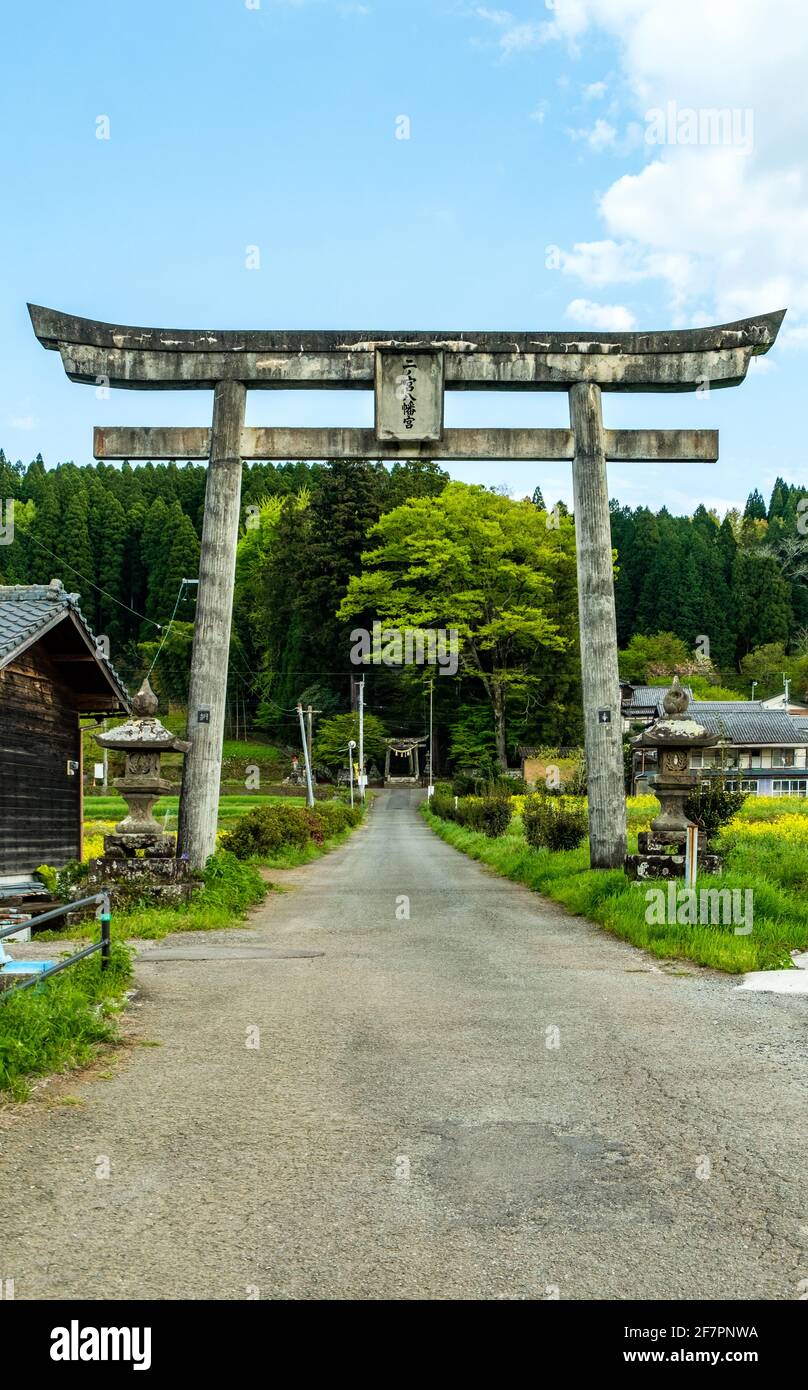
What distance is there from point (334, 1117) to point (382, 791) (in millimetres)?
64561

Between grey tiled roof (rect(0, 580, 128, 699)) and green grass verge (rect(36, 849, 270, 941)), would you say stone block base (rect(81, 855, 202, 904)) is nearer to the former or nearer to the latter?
green grass verge (rect(36, 849, 270, 941))

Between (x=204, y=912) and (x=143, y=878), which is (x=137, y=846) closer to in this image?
(x=143, y=878)

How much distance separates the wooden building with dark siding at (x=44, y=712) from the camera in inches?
623

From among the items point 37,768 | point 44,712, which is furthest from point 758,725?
point 37,768

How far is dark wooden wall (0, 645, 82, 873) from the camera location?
52.4 ft

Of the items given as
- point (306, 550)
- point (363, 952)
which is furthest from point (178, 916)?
point (306, 550)

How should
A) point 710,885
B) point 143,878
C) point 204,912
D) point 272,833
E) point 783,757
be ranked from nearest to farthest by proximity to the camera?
point 710,885 → point 204,912 → point 143,878 → point 272,833 → point 783,757

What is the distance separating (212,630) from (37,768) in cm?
481

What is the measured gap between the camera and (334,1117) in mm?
5148

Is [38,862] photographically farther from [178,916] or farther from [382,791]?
[382,791]

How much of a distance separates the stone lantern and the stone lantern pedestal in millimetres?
5540

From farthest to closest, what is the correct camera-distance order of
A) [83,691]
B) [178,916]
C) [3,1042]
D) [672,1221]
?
1. [83,691]
2. [178,916]
3. [3,1042]
4. [672,1221]

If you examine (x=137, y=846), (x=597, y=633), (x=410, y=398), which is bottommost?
(x=137, y=846)

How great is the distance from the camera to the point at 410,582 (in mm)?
53312
